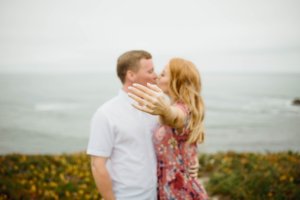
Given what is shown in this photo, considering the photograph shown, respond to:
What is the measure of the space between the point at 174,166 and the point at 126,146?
1.84ft

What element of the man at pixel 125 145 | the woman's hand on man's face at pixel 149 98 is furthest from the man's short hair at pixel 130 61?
the woman's hand on man's face at pixel 149 98

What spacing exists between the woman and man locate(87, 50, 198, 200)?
104mm

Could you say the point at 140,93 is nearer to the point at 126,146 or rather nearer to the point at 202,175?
the point at 126,146

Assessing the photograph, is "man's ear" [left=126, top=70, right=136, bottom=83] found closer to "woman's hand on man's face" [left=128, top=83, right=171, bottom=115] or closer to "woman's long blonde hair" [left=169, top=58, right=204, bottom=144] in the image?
"woman's long blonde hair" [left=169, top=58, right=204, bottom=144]

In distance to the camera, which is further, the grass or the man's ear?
the grass

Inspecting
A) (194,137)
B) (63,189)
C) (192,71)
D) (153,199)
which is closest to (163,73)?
(192,71)

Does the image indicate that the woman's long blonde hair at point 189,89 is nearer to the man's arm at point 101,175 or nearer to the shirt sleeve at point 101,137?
the shirt sleeve at point 101,137

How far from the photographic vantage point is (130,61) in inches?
130

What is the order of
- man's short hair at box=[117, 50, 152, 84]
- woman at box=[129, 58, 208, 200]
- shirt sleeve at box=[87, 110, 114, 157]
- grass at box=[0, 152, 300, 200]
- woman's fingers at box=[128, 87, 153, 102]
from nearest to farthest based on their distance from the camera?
woman's fingers at box=[128, 87, 153, 102]
shirt sleeve at box=[87, 110, 114, 157]
woman at box=[129, 58, 208, 200]
man's short hair at box=[117, 50, 152, 84]
grass at box=[0, 152, 300, 200]

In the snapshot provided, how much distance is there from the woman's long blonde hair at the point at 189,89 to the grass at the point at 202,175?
3420mm

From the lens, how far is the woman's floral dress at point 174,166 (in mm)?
3203

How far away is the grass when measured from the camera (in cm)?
612

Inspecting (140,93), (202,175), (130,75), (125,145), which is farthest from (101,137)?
(202,175)

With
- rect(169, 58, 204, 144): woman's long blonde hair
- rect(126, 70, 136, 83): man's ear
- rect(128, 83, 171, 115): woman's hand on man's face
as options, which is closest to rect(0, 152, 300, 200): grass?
rect(169, 58, 204, 144): woman's long blonde hair
